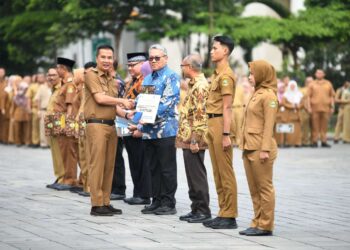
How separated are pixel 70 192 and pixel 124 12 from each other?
82.8 ft

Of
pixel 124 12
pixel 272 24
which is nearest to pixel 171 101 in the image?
pixel 272 24

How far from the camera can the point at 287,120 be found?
3097cm

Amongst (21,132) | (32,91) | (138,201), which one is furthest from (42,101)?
(138,201)

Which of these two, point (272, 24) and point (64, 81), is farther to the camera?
point (272, 24)

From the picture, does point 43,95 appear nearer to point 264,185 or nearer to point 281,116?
point 281,116

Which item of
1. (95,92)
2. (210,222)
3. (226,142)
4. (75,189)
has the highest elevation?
(95,92)

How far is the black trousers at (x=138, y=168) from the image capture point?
602 inches

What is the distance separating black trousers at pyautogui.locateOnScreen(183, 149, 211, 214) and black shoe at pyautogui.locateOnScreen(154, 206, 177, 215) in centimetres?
65

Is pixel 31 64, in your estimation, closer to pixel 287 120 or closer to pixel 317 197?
pixel 287 120

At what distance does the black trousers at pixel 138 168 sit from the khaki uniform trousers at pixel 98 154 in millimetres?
1600

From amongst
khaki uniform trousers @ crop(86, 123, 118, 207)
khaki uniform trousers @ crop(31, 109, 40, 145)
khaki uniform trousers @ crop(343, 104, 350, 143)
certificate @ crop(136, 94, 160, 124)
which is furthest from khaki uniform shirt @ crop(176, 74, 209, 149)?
khaki uniform trousers @ crop(343, 104, 350, 143)

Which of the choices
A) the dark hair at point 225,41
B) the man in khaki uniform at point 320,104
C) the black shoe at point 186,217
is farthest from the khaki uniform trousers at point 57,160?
the man in khaki uniform at point 320,104

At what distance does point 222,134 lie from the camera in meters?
12.2

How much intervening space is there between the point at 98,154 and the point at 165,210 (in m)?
1.05
